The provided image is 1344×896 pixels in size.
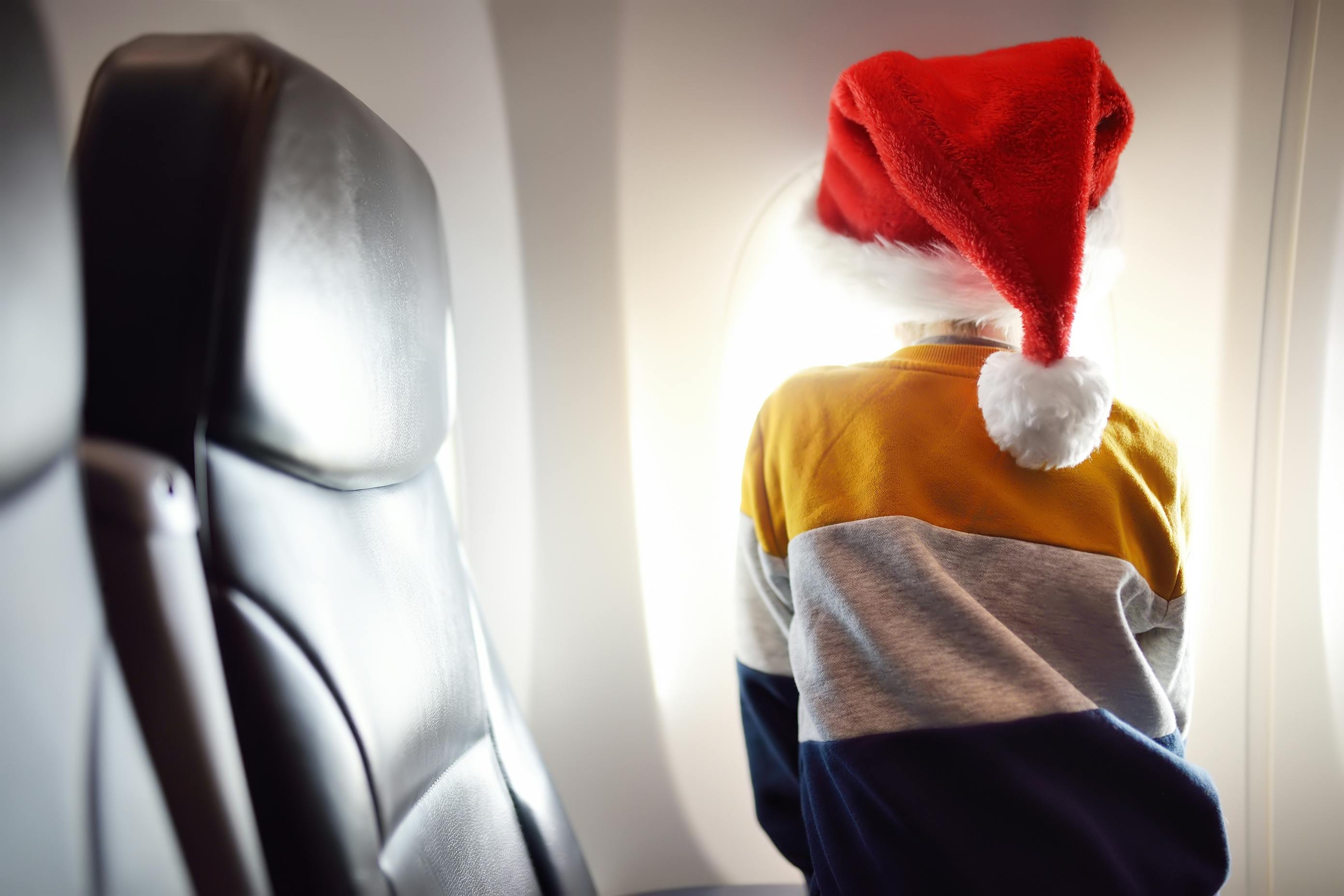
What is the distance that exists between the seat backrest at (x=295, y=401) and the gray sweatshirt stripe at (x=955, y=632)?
1.22 ft

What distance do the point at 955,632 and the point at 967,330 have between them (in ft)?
1.19

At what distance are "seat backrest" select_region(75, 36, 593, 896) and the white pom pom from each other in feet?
1.77

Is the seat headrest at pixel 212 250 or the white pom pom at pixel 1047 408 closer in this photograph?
the seat headrest at pixel 212 250

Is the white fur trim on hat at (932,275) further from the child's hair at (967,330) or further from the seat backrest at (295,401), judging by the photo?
the seat backrest at (295,401)

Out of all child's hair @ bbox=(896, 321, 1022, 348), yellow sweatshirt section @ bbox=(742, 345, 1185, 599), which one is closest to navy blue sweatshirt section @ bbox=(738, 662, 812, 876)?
yellow sweatshirt section @ bbox=(742, 345, 1185, 599)

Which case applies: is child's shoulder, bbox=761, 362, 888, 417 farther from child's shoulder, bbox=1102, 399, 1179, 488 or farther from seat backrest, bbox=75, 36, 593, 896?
seat backrest, bbox=75, 36, 593, 896

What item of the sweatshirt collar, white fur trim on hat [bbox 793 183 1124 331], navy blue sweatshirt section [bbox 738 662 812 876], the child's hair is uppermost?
white fur trim on hat [bbox 793 183 1124 331]

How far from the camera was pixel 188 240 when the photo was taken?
1.46 feet

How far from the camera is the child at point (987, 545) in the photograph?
0.67m

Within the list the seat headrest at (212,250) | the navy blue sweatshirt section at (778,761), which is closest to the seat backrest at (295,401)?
the seat headrest at (212,250)

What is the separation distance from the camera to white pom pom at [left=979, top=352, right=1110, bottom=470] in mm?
671

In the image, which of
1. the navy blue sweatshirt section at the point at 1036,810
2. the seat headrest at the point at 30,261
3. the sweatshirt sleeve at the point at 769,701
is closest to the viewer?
the seat headrest at the point at 30,261

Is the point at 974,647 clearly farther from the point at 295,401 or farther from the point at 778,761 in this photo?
the point at 295,401

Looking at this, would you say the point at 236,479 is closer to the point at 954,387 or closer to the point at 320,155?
the point at 320,155
